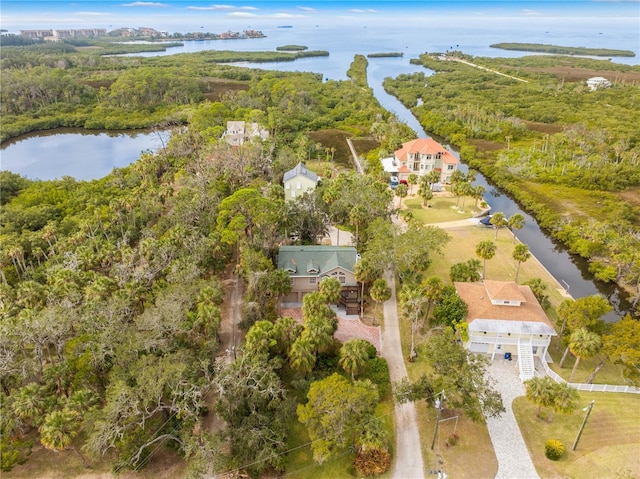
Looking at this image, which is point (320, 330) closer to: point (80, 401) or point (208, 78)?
point (80, 401)

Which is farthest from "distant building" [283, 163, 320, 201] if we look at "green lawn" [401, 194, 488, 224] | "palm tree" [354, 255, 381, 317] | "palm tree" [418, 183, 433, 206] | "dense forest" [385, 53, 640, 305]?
"dense forest" [385, 53, 640, 305]

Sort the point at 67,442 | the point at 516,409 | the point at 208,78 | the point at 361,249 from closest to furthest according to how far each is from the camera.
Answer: the point at 67,442 → the point at 516,409 → the point at 361,249 → the point at 208,78

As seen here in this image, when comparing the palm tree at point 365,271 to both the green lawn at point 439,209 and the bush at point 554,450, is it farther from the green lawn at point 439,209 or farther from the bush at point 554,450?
the green lawn at point 439,209

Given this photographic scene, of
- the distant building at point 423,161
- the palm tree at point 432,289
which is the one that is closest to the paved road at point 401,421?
the palm tree at point 432,289

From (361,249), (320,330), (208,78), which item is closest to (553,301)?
(361,249)

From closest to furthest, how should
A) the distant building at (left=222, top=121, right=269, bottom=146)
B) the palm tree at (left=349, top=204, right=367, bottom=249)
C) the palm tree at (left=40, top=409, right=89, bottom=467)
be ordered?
1. the palm tree at (left=40, top=409, right=89, bottom=467)
2. the palm tree at (left=349, top=204, right=367, bottom=249)
3. the distant building at (left=222, top=121, right=269, bottom=146)

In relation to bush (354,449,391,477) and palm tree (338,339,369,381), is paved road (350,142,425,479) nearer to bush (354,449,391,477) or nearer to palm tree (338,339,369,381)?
bush (354,449,391,477)

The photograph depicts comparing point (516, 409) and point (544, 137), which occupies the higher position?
point (544, 137)
